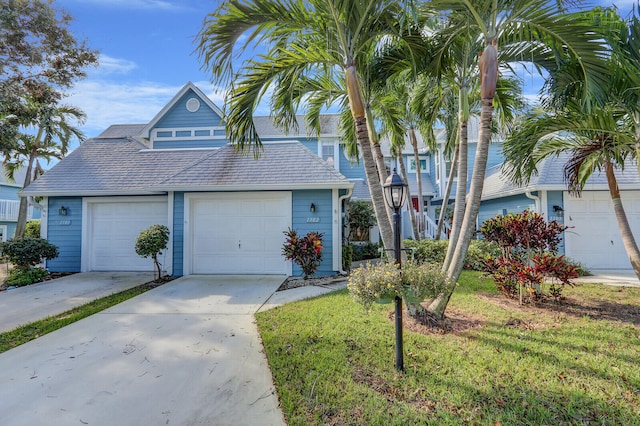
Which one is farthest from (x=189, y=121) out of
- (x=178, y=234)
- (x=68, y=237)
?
(x=178, y=234)

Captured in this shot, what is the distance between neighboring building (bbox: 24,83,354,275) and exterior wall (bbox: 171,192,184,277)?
30 millimetres

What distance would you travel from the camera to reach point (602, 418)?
2.57 metres

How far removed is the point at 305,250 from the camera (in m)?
8.08

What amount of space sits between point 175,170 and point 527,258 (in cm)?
A: 1024

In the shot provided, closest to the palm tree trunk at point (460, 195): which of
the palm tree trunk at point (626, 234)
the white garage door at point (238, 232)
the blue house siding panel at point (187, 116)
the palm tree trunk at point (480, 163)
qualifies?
the palm tree trunk at point (480, 163)

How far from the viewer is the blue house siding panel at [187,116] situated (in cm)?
1359

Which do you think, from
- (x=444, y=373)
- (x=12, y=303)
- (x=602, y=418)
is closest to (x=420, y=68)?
(x=444, y=373)

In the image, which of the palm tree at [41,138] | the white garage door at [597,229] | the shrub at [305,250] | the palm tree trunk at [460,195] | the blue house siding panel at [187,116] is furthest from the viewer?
the blue house siding panel at [187,116]

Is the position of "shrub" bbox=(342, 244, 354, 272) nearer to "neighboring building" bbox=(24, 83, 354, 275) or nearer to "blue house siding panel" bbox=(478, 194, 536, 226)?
"neighboring building" bbox=(24, 83, 354, 275)

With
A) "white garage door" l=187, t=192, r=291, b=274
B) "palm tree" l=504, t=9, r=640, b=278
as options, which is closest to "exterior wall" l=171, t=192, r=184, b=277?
"white garage door" l=187, t=192, r=291, b=274

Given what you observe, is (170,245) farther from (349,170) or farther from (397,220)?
(349,170)

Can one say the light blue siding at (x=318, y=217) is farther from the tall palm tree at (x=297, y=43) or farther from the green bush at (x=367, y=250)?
the green bush at (x=367, y=250)

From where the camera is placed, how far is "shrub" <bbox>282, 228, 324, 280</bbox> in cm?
809

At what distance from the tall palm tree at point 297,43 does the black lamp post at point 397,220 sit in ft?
2.12
